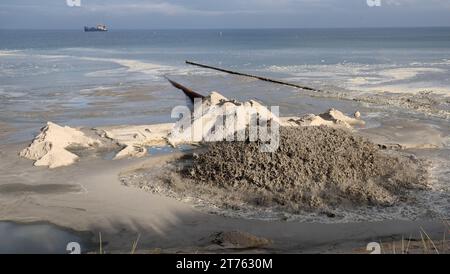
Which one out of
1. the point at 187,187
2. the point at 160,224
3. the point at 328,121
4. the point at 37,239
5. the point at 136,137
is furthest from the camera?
the point at 328,121

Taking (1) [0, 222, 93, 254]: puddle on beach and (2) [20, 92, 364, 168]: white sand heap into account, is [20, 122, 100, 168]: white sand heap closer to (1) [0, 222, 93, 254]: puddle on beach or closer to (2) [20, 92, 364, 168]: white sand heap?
(2) [20, 92, 364, 168]: white sand heap

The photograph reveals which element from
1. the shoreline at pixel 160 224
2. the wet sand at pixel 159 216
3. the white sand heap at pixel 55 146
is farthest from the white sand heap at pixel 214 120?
the shoreline at pixel 160 224

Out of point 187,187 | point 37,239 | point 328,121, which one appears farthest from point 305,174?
point 328,121

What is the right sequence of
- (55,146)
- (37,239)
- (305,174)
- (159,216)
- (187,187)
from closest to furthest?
1. (37,239)
2. (159,216)
3. (305,174)
4. (187,187)
5. (55,146)

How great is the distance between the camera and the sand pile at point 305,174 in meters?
7.87

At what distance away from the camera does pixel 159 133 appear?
511 inches

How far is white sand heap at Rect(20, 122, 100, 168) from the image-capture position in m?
10.4

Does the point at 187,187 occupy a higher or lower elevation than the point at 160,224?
higher

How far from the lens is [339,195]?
7914mm

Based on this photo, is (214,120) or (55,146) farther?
Result: (214,120)

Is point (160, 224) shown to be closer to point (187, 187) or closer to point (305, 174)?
point (187, 187)

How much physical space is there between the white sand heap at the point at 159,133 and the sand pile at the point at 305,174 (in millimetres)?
937

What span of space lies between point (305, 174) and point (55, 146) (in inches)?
224
